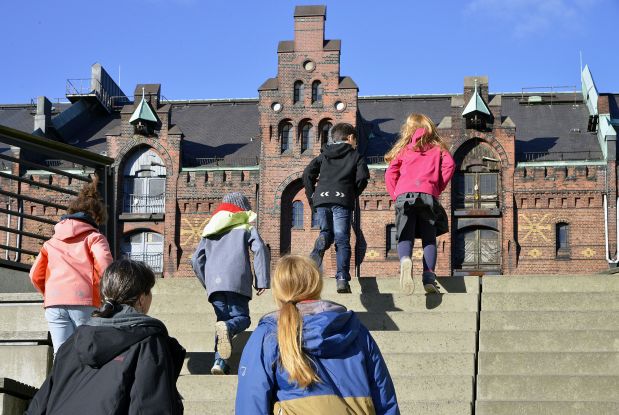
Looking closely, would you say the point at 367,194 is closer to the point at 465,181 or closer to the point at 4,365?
the point at 465,181

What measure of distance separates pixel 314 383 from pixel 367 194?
108 ft

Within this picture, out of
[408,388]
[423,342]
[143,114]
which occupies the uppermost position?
[143,114]

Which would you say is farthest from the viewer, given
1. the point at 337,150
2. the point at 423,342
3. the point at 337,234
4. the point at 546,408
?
the point at 337,150

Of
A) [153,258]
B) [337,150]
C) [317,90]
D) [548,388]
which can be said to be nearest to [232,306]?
[548,388]

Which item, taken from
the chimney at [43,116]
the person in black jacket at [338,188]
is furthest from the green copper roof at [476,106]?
the person in black jacket at [338,188]

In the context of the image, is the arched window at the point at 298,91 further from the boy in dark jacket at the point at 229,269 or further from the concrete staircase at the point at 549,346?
the boy in dark jacket at the point at 229,269

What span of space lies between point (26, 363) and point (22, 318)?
3.43ft

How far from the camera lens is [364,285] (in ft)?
36.6

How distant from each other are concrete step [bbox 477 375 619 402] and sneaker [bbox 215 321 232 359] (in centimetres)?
185

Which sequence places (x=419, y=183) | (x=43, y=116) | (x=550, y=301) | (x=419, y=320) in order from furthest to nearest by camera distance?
(x=43, y=116)
(x=419, y=183)
(x=550, y=301)
(x=419, y=320)

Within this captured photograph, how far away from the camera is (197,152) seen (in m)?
41.1

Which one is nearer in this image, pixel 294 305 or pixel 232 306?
pixel 294 305

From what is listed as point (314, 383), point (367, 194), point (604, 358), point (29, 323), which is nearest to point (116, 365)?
point (314, 383)

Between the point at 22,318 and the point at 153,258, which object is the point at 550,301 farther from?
the point at 153,258
